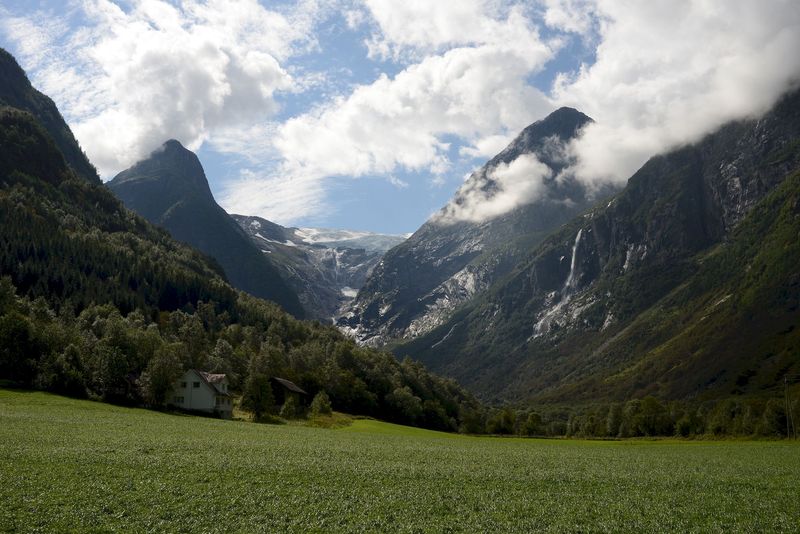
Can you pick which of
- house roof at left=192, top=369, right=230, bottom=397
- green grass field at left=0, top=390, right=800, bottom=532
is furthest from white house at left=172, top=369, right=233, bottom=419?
green grass field at left=0, top=390, right=800, bottom=532

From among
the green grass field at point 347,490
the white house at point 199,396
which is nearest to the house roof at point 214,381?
the white house at point 199,396

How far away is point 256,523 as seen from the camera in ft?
89.2

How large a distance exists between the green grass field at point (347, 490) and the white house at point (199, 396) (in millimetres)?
59266

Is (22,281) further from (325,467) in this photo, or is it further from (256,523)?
(256,523)

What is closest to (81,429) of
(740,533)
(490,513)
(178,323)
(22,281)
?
(490,513)

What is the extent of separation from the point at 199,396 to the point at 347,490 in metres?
91.2

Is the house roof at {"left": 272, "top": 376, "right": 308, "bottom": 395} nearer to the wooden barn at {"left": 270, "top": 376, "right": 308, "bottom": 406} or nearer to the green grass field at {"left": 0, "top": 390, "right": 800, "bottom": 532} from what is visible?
the wooden barn at {"left": 270, "top": 376, "right": 308, "bottom": 406}

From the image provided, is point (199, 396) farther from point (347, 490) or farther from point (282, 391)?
point (347, 490)

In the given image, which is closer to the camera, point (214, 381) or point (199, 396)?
point (199, 396)

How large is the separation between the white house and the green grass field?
2333 inches

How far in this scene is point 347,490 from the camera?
3538 centimetres

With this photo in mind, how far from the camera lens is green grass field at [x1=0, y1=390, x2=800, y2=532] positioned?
1101 inches

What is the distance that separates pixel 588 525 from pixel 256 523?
1533 cm

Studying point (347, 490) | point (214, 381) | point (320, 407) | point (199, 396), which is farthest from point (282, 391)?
point (347, 490)
